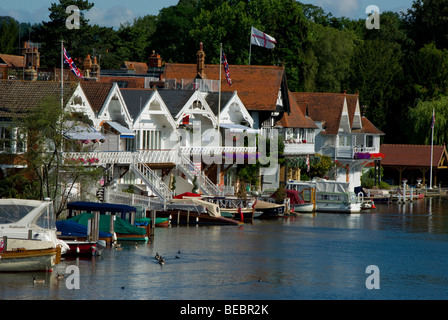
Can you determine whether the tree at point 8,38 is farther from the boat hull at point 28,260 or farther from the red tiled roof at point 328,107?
the boat hull at point 28,260

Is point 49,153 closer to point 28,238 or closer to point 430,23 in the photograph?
point 28,238


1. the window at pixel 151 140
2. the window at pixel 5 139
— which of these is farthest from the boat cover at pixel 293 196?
the window at pixel 5 139

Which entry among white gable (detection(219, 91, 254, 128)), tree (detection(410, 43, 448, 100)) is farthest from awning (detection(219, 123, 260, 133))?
tree (detection(410, 43, 448, 100))

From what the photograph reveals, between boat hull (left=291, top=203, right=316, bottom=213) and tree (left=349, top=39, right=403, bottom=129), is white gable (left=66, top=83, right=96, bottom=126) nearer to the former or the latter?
boat hull (left=291, top=203, right=316, bottom=213)

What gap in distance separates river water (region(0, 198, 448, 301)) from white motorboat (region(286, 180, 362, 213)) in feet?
34.7

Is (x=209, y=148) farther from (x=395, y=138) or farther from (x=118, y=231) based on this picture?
(x=395, y=138)

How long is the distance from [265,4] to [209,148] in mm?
47374

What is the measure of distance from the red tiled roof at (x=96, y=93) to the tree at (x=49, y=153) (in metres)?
9.08

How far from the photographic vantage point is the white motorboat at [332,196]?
7294 centimetres

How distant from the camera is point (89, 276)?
129 ft

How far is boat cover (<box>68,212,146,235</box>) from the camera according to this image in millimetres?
48406

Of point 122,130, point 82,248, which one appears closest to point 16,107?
point 122,130
